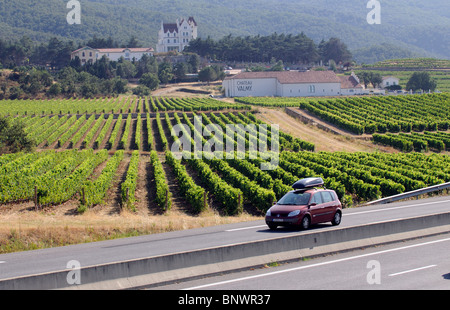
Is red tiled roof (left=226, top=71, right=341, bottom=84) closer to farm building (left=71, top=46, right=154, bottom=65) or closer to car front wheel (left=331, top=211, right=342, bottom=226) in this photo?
farm building (left=71, top=46, right=154, bottom=65)

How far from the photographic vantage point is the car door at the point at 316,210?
17281mm

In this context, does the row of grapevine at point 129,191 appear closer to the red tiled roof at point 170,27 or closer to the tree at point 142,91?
the tree at point 142,91

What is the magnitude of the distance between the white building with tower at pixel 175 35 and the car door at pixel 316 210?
18138 centimetres

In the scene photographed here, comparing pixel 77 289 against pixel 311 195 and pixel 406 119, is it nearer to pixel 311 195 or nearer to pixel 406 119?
pixel 311 195

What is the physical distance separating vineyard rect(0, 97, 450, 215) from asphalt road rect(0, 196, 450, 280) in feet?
26.9

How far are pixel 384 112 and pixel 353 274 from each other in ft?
221

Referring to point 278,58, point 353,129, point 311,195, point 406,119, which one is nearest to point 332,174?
point 311,195

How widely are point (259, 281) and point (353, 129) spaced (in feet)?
182

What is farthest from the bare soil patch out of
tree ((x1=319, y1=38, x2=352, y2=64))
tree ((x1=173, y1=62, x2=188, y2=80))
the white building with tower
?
the white building with tower

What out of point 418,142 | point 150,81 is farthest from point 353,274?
point 150,81

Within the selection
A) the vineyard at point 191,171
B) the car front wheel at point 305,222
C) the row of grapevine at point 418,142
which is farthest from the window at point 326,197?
the row of grapevine at point 418,142

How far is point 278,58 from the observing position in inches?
6644

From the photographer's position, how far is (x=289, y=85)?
4055 inches

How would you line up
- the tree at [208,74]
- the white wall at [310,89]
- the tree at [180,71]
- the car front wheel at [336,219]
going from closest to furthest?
the car front wheel at [336,219], the white wall at [310,89], the tree at [208,74], the tree at [180,71]
